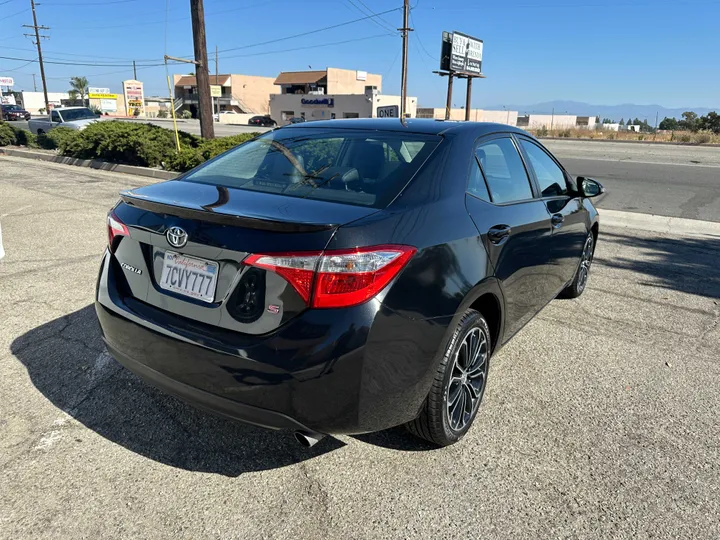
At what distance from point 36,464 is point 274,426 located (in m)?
1.29

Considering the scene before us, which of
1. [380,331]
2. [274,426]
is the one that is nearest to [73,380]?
[274,426]

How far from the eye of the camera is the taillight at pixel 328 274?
2.08m

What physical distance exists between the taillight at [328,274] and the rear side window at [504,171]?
1.26 m

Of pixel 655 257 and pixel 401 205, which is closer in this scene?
pixel 401 205

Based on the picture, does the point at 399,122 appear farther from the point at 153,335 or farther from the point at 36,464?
the point at 36,464

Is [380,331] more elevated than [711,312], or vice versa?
[380,331]

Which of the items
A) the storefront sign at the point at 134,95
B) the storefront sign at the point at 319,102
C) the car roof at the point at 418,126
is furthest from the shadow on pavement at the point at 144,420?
the storefront sign at the point at 134,95

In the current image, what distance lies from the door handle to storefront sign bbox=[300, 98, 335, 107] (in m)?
70.5

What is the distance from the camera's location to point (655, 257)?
21.6ft

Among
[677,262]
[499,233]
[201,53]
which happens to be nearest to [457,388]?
[499,233]

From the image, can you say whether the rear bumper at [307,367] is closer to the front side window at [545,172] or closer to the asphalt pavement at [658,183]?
the front side window at [545,172]

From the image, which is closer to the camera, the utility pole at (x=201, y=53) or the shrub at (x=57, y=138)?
the utility pole at (x=201, y=53)

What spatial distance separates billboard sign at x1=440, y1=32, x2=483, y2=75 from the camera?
3916 centimetres

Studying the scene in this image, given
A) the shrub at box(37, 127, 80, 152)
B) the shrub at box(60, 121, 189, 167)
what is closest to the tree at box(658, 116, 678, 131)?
the shrub at box(60, 121, 189, 167)
